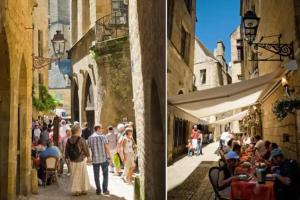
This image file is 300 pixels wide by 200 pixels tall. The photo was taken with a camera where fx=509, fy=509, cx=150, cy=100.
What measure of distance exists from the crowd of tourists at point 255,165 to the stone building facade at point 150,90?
447 millimetres

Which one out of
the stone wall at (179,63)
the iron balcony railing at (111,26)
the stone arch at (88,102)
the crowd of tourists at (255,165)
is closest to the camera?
the crowd of tourists at (255,165)

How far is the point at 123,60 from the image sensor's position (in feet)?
31.2

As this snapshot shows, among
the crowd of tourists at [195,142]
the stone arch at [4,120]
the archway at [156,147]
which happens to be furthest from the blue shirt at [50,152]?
the crowd of tourists at [195,142]

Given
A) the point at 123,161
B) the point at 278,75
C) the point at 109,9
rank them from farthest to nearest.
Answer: the point at 109,9
the point at 123,161
the point at 278,75

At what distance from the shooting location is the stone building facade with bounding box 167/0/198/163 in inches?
110

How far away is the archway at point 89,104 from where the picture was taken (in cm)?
1141

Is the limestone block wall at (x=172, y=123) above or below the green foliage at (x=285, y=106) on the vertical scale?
below

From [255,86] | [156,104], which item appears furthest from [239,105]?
[156,104]

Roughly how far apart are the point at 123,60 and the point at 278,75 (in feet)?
21.6

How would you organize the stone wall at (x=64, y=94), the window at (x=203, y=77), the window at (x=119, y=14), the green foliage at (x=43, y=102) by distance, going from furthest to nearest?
the stone wall at (x=64, y=94), the green foliage at (x=43, y=102), the window at (x=119, y=14), the window at (x=203, y=77)

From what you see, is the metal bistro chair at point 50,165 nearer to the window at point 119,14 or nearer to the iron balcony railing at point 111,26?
the iron balcony railing at point 111,26

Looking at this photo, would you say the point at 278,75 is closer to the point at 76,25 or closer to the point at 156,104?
the point at 156,104

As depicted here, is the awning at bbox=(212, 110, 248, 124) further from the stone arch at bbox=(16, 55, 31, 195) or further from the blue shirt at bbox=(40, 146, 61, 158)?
the blue shirt at bbox=(40, 146, 61, 158)

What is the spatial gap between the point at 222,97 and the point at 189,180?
0.55m
